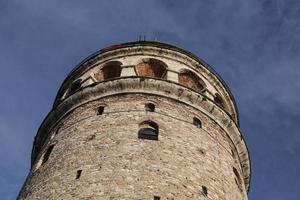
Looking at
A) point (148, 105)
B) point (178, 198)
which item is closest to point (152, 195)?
point (178, 198)

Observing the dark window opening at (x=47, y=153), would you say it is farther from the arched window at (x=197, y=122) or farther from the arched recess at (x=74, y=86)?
the arched window at (x=197, y=122)

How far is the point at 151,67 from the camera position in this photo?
2028cm

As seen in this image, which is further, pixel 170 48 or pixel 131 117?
pixel 170 48

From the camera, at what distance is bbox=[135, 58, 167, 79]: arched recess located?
1998 cm

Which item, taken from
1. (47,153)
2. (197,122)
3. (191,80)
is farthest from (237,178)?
(47,153)

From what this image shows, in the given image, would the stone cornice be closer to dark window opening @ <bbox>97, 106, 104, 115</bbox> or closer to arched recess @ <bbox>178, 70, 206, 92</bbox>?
arched recess @ <bbox>178, 70, 206, 92</bbox>

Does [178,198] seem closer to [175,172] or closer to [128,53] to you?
[175,172]

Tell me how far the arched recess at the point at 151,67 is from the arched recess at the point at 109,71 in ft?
2.66

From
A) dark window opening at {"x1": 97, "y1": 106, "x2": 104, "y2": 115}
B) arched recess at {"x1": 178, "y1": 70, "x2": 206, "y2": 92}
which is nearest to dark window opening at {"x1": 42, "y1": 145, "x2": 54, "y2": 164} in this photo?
dark window opening at {"x1": 97, "y1": 106, "x2": 104, "y2": 115}

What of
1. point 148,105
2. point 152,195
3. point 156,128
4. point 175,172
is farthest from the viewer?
point 148,105

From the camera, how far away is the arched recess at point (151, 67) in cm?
1998

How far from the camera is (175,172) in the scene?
1405cm

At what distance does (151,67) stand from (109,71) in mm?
1637

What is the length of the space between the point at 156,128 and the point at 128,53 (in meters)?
5.20
